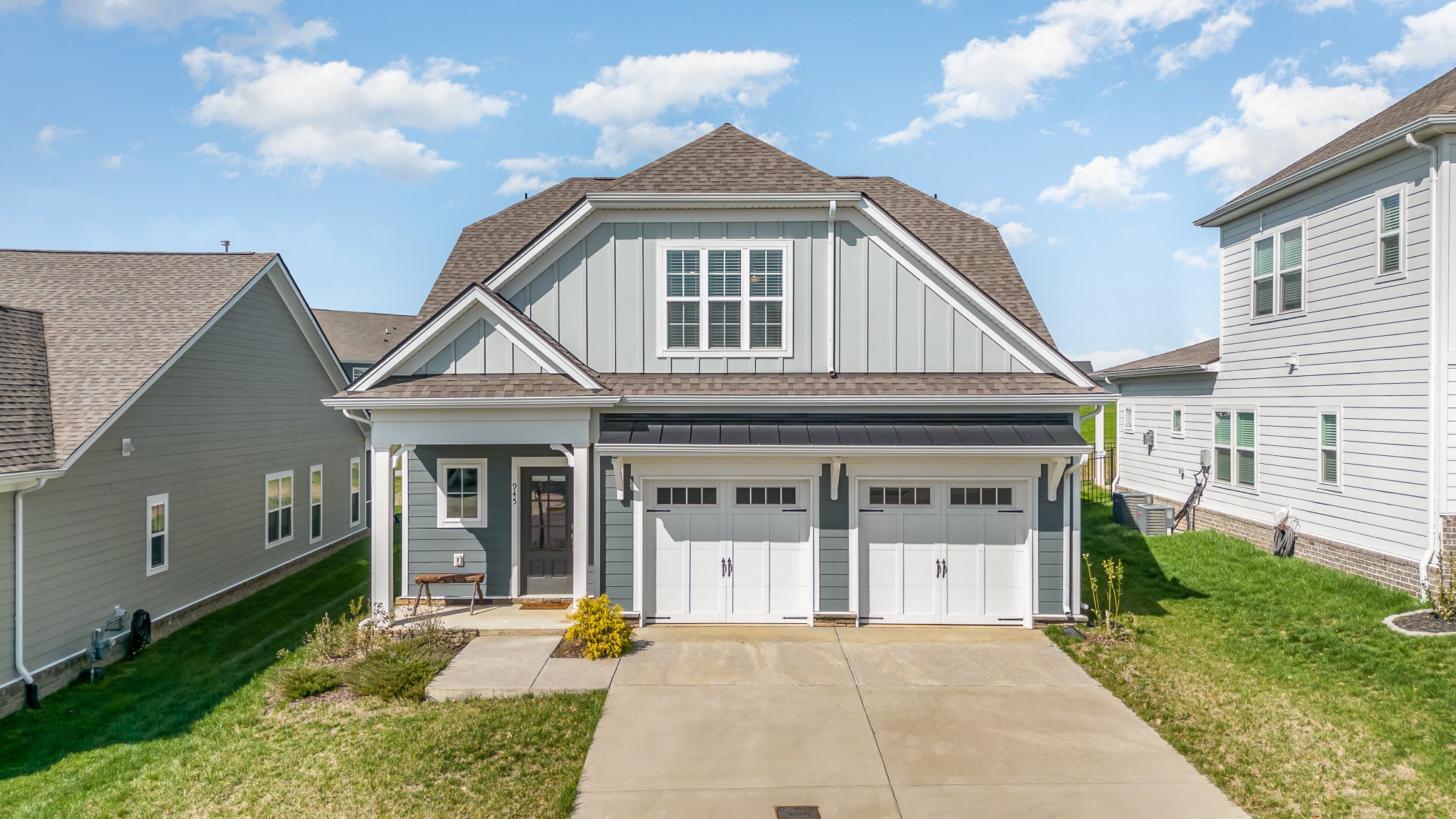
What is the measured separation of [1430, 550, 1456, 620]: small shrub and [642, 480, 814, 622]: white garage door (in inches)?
331

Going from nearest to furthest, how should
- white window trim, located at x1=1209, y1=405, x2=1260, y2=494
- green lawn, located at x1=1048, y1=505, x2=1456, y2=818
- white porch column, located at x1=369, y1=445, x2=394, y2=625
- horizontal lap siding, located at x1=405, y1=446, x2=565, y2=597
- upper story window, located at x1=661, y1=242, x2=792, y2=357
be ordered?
1. green lawn, located at x1=1048, y1=505, x2=1456, y2=818
2. white porch column, located at x1=369, y1=445, x2=394, y2=625
3. upper story window, located at x1=661, y1=242, x2=792, y2=357
4. horizontal lap siding, located at x1=405, y1=446, x2=565, y2=597
5. white window trim, located at x1=1209, y1=405, x2=1260, y2=494

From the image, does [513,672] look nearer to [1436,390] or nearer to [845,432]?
[845,432]

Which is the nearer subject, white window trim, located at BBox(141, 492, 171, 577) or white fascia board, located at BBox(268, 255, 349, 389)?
white window trim, located at BBox(141, 492, 171, 577)

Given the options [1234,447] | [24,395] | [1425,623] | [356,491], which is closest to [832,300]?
[1425,623]

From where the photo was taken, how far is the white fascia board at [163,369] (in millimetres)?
9693

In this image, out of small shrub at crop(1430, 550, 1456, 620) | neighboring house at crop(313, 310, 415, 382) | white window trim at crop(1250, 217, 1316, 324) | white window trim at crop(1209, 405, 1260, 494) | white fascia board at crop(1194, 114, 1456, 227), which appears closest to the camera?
small shrub at crop(1430, 550, 1456, 620)

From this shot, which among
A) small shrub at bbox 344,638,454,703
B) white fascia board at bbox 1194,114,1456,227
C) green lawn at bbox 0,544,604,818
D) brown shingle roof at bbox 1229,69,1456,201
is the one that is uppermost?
brown shingle roof at bbox 1229,69,1456,201

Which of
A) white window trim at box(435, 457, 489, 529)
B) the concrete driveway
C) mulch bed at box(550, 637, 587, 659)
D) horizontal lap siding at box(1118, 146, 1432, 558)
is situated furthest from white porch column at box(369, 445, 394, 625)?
horizontal lap siding at box(1118, 146, 1432, 558)

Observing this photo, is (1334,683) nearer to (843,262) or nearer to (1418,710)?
(1418,710)

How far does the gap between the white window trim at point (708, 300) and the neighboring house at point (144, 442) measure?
7725mm

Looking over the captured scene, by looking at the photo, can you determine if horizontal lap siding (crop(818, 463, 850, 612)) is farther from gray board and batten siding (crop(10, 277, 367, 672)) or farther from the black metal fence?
the black metal fence

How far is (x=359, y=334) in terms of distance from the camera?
3700cm

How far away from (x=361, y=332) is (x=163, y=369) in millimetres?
28063

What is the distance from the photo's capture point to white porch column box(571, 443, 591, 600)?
10703mm
